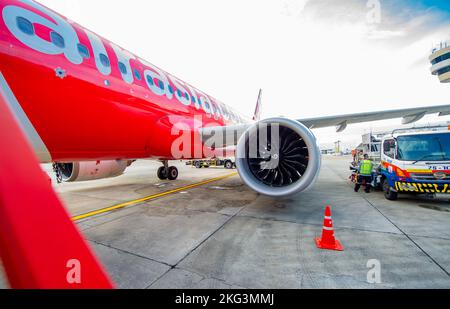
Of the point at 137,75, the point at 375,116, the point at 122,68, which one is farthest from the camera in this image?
the point at 375,116

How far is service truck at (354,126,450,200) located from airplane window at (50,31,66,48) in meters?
6.40

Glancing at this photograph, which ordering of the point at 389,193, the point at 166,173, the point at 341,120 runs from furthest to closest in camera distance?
the point at 166,173, the point at 341,120, the point at 389,193

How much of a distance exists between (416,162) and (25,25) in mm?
6805

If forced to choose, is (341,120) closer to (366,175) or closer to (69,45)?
(366,175)

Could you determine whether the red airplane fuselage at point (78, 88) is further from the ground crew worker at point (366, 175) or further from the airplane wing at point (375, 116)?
the ground crew worker at point (366, 175)

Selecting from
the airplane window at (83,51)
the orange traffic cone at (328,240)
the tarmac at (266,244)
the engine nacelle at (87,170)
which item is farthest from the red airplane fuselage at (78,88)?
the orange traffic cone at (328,240)

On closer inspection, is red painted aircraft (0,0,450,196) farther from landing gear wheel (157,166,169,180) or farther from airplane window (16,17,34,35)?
landing gear wheel (157,166,169,180)

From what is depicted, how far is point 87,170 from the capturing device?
5391 millimetres

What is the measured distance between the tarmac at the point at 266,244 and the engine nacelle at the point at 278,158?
0.56m

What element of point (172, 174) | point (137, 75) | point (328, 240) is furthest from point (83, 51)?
point (172, 174)

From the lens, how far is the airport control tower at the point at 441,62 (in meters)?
37.0

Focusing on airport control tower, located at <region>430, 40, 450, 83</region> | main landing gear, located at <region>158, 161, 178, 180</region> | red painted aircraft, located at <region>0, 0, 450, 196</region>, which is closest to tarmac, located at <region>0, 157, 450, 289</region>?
red painted aircraft, located at <region>0, 0, 450, 196</region>
